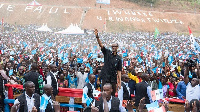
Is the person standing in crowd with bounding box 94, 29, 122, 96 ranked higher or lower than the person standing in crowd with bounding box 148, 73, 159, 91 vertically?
higher

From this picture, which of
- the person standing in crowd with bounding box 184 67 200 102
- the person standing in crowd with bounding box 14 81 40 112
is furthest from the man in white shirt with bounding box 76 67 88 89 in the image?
the person standing in crowd with bounding box 14 81 40 112

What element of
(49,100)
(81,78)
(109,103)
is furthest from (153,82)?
(49,100)

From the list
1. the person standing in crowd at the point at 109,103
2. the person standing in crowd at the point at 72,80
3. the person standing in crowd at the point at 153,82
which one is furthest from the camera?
the person standing in crowd at the point at 72,80

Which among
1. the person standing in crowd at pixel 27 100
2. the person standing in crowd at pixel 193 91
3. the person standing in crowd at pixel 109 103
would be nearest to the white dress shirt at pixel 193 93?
the person standing in crowd at pixel 193 91

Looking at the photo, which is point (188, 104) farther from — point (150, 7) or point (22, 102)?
point (150, 7)

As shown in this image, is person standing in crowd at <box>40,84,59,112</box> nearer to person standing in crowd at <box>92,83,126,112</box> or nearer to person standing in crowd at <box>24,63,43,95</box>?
person standing in crowd at <box>92,83,126,112</box>

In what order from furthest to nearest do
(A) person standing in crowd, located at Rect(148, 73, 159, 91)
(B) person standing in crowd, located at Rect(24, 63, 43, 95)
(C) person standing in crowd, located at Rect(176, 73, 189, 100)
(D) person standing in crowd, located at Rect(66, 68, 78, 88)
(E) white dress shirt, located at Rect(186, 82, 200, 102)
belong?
(D) person standing in crowd, located at Rect(66, 68, 78, 88) < (A) person standing in crowd, located at Rect(148, 73, 159, 91) < (C) person standing in crowd, located at Rect(176, 73, 189, 100) < (E) white dress shirt, located at Rect(186, 82, 200, 102) < (B) person standing in crowd, located at Rect(24, 63, 43, 95)

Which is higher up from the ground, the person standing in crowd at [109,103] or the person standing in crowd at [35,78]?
the person standing in crowd at [35,78]

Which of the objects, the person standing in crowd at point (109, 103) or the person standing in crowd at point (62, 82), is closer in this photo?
the person standing in crowd at point (109, 103)

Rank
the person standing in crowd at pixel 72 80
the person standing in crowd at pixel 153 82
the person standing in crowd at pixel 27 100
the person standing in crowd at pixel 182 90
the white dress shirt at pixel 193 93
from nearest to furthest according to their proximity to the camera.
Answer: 1. the person standing in crowd at pixel 27 100
2. the white dress shirt at pixel 193 93
3. the person standing in crowd at pixel 182 90
4. the person standing in crowd at pixel 153 82
5. the person standing in crowd at pixel 72 80

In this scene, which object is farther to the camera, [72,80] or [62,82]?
[72,80]

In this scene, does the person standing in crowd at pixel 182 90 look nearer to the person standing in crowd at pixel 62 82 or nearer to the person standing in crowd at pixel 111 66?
the person standing in crowd at pixel 111 66

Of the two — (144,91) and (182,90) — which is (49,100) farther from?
(182,90)

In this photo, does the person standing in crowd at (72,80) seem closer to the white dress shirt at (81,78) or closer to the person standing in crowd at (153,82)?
the white dress shirt at (81,78)
